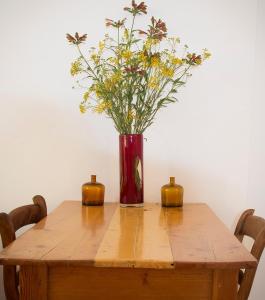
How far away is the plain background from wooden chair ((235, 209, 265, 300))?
41 centimetres

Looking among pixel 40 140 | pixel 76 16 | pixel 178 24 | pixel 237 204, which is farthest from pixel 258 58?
pixel 40 140

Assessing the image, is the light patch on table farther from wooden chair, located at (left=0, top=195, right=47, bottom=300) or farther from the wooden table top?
wooden chair, located at (left=0, top=195, right=47, bottom=300)

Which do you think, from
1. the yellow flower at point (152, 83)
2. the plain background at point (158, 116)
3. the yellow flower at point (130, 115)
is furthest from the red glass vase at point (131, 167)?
the plain background at point (158, 116)

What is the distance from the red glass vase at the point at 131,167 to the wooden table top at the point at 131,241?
66 millimetres

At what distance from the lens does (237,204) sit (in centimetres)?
176

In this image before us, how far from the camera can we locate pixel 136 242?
3.23 ft

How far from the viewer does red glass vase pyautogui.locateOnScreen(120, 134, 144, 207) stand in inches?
56.5

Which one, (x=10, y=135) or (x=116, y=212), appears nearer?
(x=116, y=212)

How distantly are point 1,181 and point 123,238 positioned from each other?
0.99 meters

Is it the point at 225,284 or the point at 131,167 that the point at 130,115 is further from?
the point at 225,284

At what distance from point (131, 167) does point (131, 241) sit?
48 cm

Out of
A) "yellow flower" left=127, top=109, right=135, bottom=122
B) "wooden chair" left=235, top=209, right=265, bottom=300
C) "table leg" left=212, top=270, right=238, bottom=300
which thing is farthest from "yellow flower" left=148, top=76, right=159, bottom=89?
"table leg" left=212, top=270, right=238, bottom=300

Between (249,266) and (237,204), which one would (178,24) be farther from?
(249,266)

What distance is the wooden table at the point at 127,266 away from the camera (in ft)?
2.73
